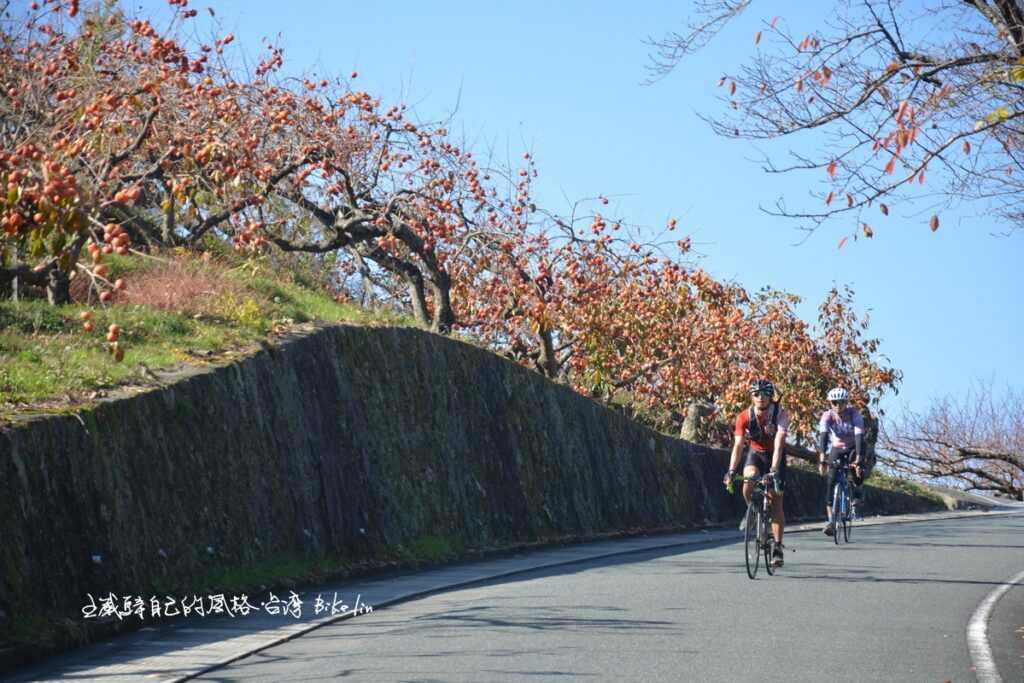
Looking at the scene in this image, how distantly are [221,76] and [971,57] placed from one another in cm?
1413

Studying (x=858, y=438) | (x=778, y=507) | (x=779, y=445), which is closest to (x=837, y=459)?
(x=858, y=438)

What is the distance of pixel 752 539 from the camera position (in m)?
16.5

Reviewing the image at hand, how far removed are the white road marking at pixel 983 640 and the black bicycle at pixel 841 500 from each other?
723 cm

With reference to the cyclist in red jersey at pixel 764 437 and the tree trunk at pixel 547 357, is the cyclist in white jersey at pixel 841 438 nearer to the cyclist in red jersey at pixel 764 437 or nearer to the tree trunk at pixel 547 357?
the cyclist in red jersey at pixel 764 437

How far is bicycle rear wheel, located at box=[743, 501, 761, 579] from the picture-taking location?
1619 centimetres

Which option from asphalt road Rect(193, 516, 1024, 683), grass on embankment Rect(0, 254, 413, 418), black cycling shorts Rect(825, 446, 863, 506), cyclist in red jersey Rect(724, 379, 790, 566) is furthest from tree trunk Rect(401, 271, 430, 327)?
cyclist in red jersey Rect(724, 379, 790, 566)

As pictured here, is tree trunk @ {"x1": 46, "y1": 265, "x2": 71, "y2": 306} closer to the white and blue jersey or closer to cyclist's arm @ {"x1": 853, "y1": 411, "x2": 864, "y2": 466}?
the white and blue jersey

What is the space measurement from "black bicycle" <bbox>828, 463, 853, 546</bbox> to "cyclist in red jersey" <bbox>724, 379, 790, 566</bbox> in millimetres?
6607

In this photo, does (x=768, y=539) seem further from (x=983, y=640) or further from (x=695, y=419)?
(x=695, y=419)

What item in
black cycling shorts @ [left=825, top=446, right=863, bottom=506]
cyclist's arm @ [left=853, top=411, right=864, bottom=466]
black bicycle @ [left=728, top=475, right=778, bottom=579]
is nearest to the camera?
black bicycle @ [left=728, top=475, right=778, bottom=579]

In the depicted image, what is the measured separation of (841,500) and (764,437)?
25.2 ft

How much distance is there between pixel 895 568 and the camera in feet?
60.6

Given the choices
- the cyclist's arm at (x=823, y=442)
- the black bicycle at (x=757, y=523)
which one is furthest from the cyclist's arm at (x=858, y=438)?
the black bicycle at (x=757, y=523)

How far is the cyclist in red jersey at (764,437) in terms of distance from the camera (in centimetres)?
1648
